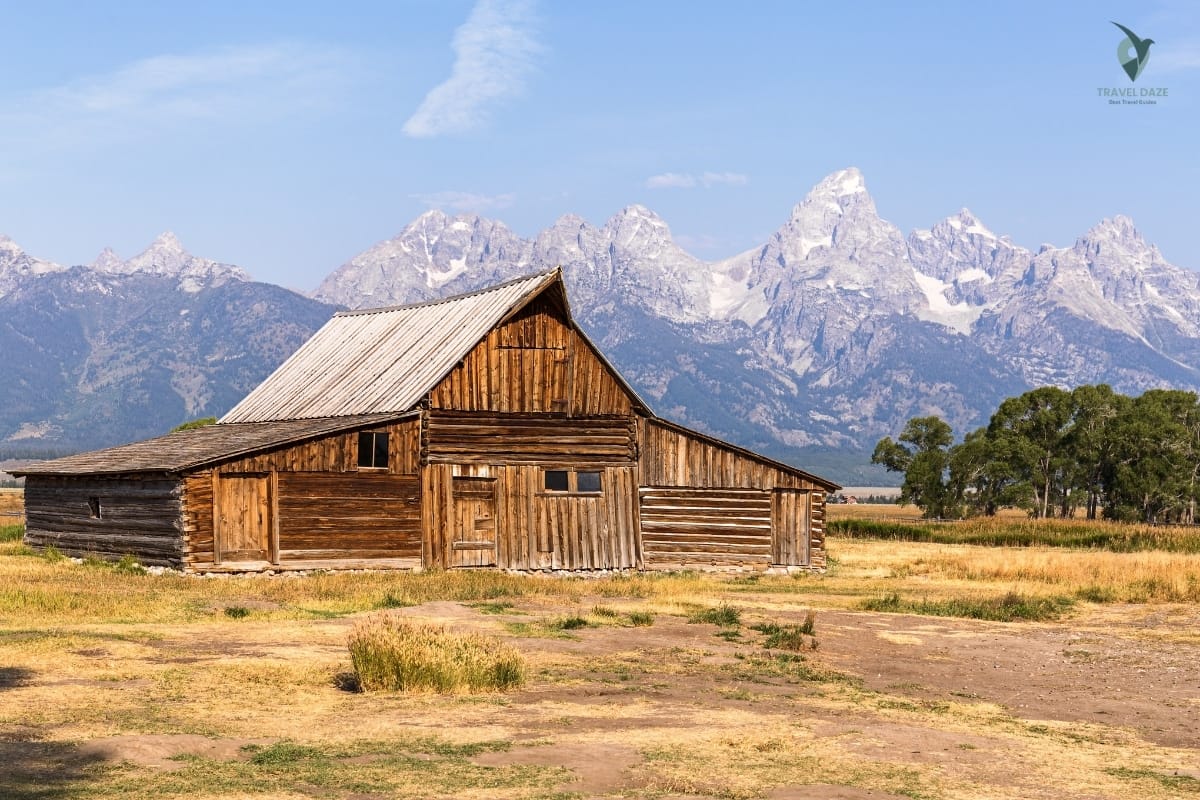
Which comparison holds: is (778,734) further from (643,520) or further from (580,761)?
(643,520)

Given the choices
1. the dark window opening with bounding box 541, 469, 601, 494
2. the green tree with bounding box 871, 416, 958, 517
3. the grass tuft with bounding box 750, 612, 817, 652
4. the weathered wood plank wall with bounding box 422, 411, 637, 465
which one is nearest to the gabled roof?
the weathered wood plank wall with bounding box 422, 411, 637, 465

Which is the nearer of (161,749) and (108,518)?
(161,749)

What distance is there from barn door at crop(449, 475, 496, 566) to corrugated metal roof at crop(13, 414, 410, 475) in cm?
318

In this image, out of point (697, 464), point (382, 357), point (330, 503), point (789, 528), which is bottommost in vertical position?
point (789, 528)

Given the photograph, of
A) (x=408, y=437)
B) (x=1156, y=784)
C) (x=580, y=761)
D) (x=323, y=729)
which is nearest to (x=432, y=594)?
(x=408, y=437)

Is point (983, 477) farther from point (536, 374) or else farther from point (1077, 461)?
point (536, 374)

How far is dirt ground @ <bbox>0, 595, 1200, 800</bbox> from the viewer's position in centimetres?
1527

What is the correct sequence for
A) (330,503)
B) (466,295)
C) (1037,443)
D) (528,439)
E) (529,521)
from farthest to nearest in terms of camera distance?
(1037,443) < (466,295) < (528,439) < (529,521) < (330,503)

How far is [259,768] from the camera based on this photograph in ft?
49.2

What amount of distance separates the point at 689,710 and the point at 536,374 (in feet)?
90.2

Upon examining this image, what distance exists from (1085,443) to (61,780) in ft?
327

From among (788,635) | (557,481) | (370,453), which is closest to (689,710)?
(788,635)

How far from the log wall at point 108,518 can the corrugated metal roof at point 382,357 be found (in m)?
7.06

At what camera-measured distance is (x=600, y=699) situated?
786 inches
